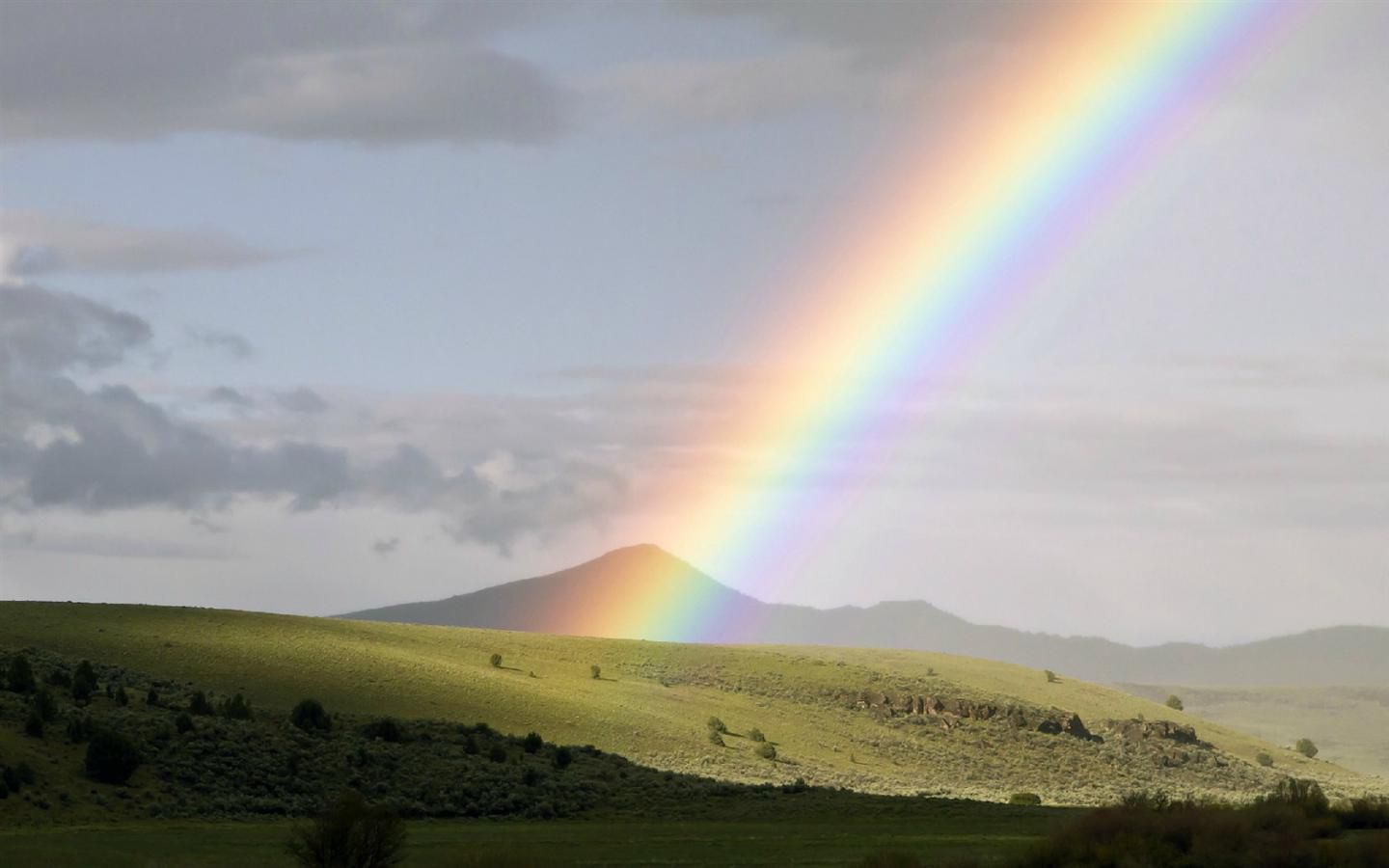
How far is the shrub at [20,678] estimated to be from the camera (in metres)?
67.9

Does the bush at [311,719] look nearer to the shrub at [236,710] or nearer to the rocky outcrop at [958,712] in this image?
the shrub at [236,710]

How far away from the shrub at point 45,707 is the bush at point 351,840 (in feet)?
83.9

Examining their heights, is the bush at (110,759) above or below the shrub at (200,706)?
below

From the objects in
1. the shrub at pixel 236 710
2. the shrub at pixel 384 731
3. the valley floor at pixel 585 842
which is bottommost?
the valley floor at pixel 585 842

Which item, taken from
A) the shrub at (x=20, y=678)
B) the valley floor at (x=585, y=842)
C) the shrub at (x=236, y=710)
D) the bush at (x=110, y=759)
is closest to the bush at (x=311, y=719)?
the shrub at (x=236, y=710)

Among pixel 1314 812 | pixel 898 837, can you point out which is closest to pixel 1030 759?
pixel 898 837

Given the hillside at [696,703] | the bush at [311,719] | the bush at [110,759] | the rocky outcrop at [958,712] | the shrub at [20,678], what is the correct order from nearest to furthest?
the bush at [110,759], the shrub at [20,678], the bush at [311,719], the hillside at [696,703], the rocky outcrop at [958,712]

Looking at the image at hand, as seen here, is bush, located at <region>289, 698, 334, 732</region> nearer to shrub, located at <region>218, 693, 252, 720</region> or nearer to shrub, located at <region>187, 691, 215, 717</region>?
shrub, located at <region>218, 693, 252, 720</region>

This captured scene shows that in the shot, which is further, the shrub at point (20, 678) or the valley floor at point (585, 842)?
the shrub at point (20, 678)

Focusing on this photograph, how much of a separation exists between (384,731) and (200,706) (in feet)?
25.5

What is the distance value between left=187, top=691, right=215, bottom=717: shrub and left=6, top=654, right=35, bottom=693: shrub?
247 inches

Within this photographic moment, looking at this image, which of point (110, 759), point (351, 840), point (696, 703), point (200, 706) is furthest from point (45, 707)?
point (696, 703)

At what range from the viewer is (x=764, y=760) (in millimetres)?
87375

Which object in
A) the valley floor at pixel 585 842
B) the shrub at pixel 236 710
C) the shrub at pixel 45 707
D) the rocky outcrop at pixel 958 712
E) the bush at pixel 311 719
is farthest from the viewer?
the rocky outcrop at pixel 958 712
